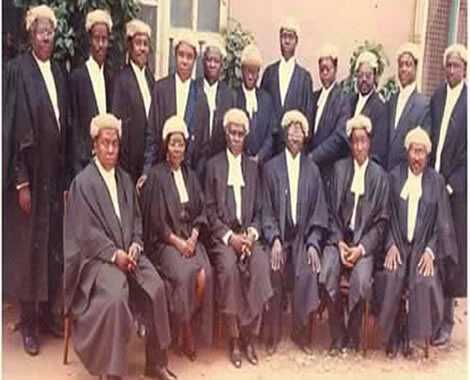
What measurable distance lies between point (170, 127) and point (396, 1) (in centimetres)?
268

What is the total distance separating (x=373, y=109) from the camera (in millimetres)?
5199

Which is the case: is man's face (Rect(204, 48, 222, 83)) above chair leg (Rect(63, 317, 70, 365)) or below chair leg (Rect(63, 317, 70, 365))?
above

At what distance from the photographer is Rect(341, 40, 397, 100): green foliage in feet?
18.7

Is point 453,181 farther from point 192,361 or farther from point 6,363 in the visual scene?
point 6,363

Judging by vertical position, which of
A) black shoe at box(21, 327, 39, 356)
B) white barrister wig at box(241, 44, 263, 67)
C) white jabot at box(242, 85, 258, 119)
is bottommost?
black shoe at box(21, 327, 39, 356)

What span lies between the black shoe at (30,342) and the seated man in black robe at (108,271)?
46 cm

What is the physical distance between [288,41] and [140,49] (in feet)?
3.37

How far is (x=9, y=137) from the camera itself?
4410 millimetres

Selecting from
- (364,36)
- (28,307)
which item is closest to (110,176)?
(28,307)

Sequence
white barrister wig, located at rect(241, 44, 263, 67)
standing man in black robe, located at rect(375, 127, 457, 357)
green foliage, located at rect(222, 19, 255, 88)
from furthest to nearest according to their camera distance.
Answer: green foliage, located at rect(222, 19, 255, 88) < white barrister wig, located at rect(241, 44, 263, 67) < standing man in black robe, located at rect(375, 127, 457, 357)

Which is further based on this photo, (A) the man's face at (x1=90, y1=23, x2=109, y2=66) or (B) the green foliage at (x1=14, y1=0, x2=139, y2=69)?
(B) the green foliage at (x1=14, y1=0, x2=139, y2=69)

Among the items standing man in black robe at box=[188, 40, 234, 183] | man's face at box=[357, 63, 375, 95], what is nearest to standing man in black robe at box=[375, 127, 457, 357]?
man's face at box=[357, 63, 375, 95]

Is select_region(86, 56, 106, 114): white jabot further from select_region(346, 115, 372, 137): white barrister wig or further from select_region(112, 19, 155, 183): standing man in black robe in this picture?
select_region(346, 115, 372, 137): white barrister wig

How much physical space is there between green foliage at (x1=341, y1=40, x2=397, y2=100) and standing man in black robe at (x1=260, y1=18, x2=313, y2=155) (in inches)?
16.0
